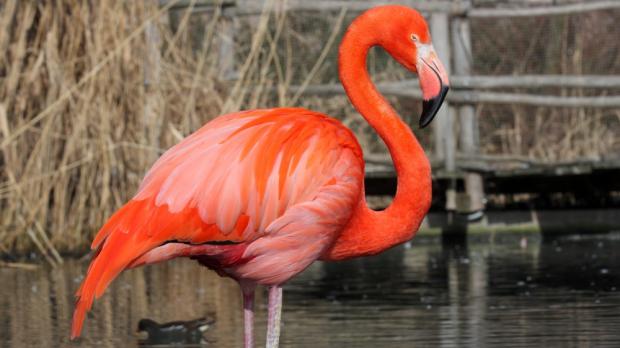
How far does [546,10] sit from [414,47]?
6688 millimetres

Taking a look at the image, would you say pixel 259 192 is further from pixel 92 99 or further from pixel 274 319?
pixel 92 99

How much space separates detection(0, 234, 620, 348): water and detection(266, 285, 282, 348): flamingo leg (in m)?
1.06

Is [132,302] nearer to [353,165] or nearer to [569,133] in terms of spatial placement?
[353,165]

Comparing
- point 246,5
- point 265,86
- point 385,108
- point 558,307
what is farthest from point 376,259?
point 385,108

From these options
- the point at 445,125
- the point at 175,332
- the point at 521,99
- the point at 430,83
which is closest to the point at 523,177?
the point at 521,99

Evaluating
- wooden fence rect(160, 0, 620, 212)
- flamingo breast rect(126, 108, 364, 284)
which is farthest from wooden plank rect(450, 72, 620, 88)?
flamingo breast rect(126, 108, 364, 284)

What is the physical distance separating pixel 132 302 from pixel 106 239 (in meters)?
3.12

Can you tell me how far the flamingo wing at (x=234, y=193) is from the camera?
214 inches

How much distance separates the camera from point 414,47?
19.2ft

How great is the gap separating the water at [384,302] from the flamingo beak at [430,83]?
4.79ft

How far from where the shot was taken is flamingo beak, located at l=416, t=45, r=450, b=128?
223 inches

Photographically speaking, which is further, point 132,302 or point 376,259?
point 376,259

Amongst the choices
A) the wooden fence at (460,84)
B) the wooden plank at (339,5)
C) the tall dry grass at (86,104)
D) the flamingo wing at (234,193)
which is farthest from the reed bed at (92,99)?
the flamingo wing at (234,193)

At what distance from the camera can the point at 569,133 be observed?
12750mm
